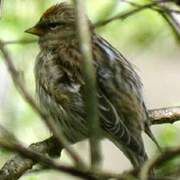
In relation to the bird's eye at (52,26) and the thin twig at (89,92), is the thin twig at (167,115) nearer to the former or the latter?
the bird's eye at (52,26)

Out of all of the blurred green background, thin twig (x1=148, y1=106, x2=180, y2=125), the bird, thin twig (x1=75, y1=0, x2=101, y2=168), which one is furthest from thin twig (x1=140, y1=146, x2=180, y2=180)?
the blurred green background

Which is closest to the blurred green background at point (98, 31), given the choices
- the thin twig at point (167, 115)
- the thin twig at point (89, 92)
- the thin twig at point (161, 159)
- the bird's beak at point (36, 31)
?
the bird's beak at point (36, 31)

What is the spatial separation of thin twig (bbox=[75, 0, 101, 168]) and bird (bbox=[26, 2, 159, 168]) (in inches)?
93.9

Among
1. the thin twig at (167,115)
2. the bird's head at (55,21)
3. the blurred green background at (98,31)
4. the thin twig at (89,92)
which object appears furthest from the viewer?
the blurred green background at (98,31)

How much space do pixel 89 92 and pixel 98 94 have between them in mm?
2581

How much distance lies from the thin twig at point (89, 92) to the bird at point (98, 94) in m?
2.38

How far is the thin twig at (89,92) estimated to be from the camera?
76.4 inches

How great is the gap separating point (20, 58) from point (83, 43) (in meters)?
3.85

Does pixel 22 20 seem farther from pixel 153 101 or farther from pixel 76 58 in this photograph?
pixel 153 101

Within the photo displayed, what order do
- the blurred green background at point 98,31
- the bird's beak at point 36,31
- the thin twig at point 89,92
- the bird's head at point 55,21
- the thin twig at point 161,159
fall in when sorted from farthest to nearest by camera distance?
the blurred green background at point 98,31, the bird's beak at point 36,31, the bird's head at point 55,21, the thin twig at point 89,92, the thin twig at point 161,159

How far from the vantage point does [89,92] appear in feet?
6.82

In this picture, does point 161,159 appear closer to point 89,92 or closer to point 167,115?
point 89,92

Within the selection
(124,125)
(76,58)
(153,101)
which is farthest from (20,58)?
(153,101)

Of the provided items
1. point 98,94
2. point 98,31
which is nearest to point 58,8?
point 98,31
